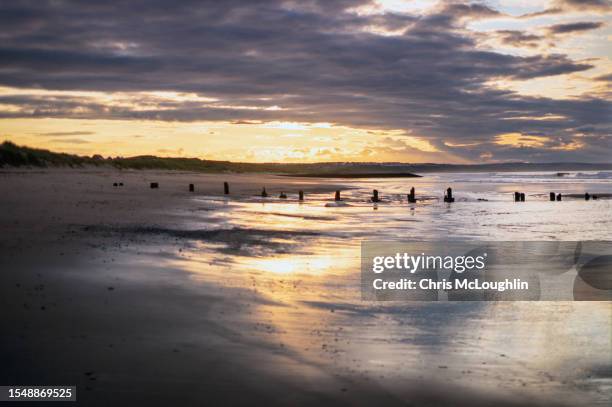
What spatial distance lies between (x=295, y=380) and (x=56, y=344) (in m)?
3.00

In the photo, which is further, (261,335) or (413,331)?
(413,331)

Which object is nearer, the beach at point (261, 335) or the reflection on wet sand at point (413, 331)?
the beach at point (261, 335)

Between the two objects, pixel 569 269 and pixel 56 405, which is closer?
pixel 56 405

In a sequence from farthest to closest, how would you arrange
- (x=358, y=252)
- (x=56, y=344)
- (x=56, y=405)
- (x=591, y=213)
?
1. (x=591, y=213)
2. (x=358, y=252)
3. (x=56, y=344)
4. (x=56, y=405)

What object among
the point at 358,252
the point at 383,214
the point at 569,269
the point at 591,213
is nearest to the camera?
the point at 569,269

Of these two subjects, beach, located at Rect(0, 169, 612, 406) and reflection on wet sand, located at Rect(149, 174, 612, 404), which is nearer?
beach, located at Rect(0, 169, 612, 406)

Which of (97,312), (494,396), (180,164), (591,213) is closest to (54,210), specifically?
(97,312)

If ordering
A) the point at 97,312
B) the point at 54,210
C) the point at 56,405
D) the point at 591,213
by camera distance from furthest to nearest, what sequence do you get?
the point at 591,213 < the point at 54,210 < the point at 97,312 < the point at 56,405

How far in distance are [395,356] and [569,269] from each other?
28.2ft

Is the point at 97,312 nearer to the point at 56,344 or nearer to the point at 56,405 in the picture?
the point at 56,344

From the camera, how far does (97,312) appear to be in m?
8.52

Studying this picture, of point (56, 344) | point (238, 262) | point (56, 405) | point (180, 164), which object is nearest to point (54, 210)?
point (238, 262)

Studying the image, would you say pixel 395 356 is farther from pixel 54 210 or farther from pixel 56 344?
pixel 54 210

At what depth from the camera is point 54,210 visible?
75.5 ft
